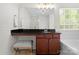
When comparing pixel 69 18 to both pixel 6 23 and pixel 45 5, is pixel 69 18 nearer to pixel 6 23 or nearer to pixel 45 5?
pixel 45 5

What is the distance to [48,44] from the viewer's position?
2.79ft

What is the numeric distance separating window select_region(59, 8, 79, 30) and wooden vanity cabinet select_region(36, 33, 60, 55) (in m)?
0.11

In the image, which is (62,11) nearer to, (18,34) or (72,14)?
(72,14)

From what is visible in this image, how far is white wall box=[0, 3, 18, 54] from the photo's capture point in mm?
852

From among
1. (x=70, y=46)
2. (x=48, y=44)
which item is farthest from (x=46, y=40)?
(x=70, y=46)

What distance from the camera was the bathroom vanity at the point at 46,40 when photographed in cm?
84

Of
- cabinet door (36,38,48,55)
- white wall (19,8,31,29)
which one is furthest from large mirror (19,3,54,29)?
cabinet door (36,38,48,55)

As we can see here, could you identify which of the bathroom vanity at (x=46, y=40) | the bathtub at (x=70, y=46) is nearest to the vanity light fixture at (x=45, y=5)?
the bathroom vanity at (x=46, y=40)

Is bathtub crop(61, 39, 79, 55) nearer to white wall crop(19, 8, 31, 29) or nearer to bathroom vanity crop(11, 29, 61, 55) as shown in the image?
bathroom vanity crop(11, 29, 61, 55)

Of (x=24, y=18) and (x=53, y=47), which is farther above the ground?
(x=24, y=18)

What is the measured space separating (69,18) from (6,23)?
0.53 metres

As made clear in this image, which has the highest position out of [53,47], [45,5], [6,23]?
[45,5]
